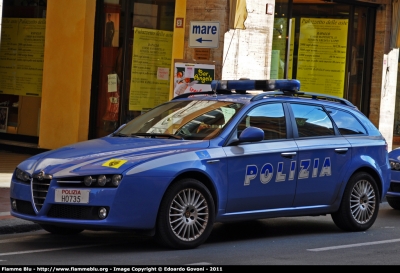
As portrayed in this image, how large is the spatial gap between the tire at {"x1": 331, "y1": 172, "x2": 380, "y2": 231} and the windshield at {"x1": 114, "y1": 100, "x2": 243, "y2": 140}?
1911 millimetres

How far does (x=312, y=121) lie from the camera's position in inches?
423

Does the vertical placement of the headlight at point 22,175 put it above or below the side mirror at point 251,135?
below

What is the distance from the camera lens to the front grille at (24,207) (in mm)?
9011

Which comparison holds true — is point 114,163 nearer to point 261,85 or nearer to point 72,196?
→ point 72,196

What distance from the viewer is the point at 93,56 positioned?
59.2ft

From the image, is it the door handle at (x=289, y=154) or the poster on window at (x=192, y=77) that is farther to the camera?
the poster on window at (x=192, y=77)

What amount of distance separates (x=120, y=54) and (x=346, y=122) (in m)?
7.90

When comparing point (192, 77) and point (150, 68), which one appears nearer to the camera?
point (192, 77)

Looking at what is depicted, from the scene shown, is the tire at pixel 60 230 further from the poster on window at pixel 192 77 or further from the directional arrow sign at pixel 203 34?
the directional arrow sign at pixel 203 34

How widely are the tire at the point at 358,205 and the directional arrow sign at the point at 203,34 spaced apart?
5.28 m

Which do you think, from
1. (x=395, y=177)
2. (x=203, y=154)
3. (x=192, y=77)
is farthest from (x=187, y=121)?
(x=192, y=77)

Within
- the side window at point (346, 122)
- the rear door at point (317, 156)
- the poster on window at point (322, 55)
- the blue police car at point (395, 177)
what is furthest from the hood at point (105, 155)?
the poster on window at point (322, 55)

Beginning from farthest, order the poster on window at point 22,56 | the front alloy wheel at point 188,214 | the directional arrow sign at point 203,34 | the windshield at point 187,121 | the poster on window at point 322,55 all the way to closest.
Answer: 1. the poster on window at point 322,55
2. the poster on window at point 22,56
3. the directional arrow sign at point 203,34
4. the windshield at point 187,121
5. the front alloy wheel at point 188,214

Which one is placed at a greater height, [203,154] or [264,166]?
[203,154]
